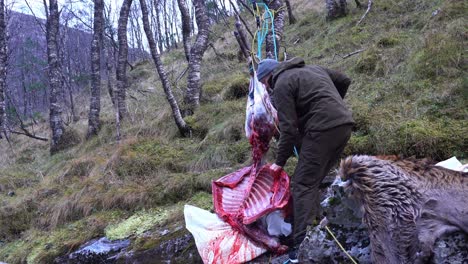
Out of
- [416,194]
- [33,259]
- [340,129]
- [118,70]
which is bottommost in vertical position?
[33,259]

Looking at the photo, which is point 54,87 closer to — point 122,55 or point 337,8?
point 122,55

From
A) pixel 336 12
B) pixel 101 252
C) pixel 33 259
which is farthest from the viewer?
pixel 336 12

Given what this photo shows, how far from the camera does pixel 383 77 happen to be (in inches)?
306

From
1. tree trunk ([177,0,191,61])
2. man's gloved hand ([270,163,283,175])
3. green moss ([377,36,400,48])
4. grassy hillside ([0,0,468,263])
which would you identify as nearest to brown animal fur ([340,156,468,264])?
man's gloved hand ([270,163,283,175])

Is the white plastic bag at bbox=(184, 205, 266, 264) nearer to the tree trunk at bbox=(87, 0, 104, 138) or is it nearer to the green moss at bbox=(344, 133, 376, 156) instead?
the green moss at bbox=(344, 133, 376, 156)

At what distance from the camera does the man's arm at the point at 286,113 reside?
3.97m

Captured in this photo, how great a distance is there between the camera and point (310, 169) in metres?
3.94

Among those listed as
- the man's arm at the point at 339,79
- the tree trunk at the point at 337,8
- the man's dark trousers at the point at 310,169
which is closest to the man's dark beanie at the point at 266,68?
the man's arm at the point at 339,79

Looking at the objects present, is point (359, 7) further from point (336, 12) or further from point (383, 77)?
point (383, 77)

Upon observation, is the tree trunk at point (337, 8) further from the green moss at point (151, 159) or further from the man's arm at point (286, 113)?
the man's arm at point (286, 113)

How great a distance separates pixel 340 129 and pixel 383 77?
4.40 meters

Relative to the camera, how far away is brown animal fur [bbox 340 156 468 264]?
2.55m

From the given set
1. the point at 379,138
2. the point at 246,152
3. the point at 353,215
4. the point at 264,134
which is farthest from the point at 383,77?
the point at 353,215

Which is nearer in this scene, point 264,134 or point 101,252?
point 264,134
